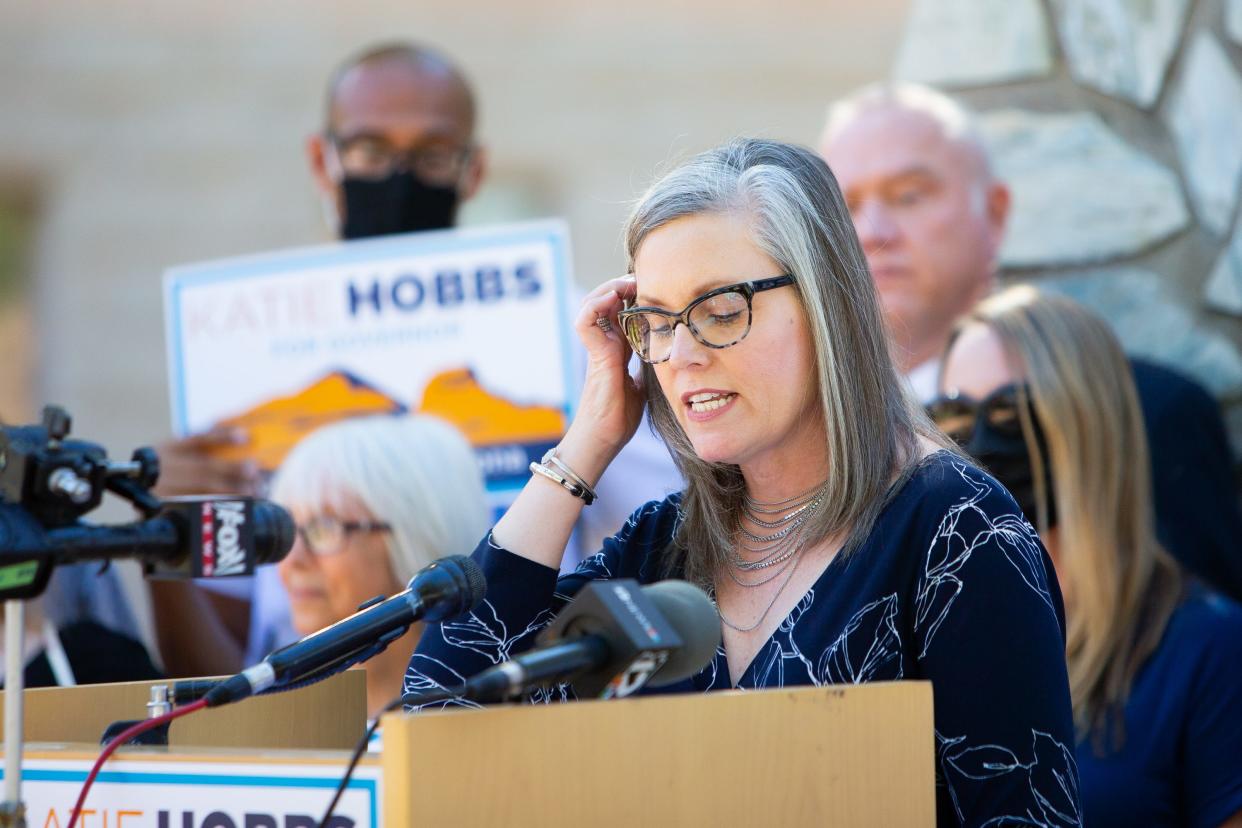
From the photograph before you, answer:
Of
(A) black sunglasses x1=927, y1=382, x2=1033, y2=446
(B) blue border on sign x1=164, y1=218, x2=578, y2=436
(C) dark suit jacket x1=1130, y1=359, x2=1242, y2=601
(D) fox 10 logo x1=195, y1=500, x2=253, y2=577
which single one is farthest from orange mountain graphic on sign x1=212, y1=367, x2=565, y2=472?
(D) fox 10 logo x1=195, y1=500, x2=253, y2=577

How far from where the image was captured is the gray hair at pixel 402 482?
3.55 metres

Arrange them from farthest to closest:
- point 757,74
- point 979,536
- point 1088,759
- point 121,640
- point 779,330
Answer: point 757,74
point 121,640
point 1088,759
point 779,330
point 979,536

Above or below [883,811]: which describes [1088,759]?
below

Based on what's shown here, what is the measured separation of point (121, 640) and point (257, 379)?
78 cm

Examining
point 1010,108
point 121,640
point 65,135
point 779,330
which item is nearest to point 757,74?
point 1010,108

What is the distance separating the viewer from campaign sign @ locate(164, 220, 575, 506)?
12.9 ft

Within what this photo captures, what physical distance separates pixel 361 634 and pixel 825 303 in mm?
813

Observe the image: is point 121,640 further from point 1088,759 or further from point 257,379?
point 1088,759

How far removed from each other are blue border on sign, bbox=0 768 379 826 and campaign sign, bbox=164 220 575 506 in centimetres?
211

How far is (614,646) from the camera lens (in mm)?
1535

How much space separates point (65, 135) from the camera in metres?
7.33

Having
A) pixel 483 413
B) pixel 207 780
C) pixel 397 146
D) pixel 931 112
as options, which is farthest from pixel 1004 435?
pixel 207 780

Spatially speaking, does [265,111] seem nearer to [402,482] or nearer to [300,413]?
[300,413]

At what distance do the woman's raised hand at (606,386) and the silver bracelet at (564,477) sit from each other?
0.03m
